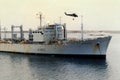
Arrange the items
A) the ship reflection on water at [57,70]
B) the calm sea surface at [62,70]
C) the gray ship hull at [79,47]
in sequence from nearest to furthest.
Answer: the calm sea surface at [62,70], the ship reflection on water at [57,70], the gray ship hull at [79,47]

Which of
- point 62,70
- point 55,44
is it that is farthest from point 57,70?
point 55,44

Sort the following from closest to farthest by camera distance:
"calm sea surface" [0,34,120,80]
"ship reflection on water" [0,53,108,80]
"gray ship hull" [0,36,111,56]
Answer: "calm sea surface" [0,34,120,80] → "ship reflection on water" [0,53,108,80] → "gray ship hull" [0,36,111,56]

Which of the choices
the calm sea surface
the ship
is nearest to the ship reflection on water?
the calm sea surface

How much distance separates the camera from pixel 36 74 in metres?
43.4

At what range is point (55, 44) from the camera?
6419cm

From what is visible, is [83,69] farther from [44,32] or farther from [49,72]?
[44,32]

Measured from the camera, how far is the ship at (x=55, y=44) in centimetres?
6066

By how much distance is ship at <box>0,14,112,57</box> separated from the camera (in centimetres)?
6066

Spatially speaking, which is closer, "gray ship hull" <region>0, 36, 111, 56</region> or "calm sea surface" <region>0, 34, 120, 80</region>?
"calm sea surface" <region>0, 34, 120, 80</region>

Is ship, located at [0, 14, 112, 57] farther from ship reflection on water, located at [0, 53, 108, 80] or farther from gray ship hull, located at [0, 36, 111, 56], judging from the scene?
ship reflection on water, located at [0, 53, 108, 80]

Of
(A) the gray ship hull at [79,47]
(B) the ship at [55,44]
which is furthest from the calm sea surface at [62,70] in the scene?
(B) the ship at [55,44]

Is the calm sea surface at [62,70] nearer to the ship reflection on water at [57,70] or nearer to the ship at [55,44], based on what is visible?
the ship reflection on water at [57,70]

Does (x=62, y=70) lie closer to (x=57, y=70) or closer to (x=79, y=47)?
(x=57, y=70)

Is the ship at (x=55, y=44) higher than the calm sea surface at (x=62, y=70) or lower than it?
higher
